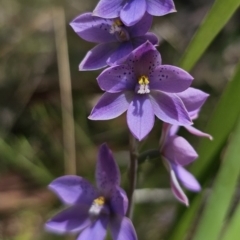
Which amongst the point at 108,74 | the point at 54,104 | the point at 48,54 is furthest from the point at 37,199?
the point at 108,74

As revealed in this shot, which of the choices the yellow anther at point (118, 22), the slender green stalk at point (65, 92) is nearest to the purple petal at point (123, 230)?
the yellow anther at point (118, 22)

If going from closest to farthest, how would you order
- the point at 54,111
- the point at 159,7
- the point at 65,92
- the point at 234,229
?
the point at 159,7 → the point at 234,229 → the point at 65,92 → the point at 54,111

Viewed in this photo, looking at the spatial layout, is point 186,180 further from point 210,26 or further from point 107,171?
point 210,26

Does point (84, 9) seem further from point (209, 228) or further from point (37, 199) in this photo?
point (209, 228)

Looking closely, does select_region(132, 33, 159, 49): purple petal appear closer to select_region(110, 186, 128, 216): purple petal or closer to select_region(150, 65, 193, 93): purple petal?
select_region(150, 65, 193, 93): purple petal

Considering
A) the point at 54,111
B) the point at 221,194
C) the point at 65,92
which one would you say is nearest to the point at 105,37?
the point at 221,194

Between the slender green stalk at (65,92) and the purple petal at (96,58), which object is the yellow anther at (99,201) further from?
the slender green stalk at (65,92)
